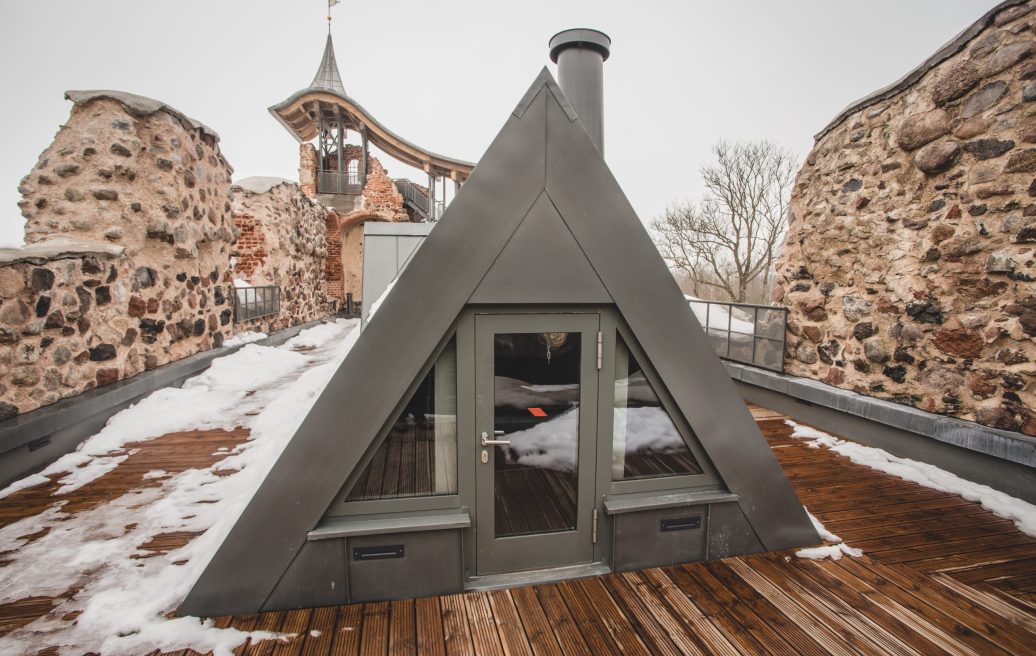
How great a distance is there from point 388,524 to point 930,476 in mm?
4476

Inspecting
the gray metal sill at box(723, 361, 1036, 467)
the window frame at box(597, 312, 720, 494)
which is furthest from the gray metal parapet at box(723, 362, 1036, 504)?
the window frame at box(597, 312, 720, 494)

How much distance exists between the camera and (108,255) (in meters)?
4.43

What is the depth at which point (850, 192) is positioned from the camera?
4848mm

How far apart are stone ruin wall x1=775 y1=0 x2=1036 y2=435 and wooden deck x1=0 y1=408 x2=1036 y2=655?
1528 millimetres

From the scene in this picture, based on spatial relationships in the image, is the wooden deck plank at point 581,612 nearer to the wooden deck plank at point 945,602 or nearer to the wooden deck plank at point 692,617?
the wooden deck plank at point 692,617

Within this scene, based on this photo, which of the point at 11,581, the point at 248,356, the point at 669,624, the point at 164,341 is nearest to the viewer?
the point at 669,624

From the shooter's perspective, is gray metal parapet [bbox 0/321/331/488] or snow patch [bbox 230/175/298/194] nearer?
gray metal parapet [bbox 0/321/331/488]

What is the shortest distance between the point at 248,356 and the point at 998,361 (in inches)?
344

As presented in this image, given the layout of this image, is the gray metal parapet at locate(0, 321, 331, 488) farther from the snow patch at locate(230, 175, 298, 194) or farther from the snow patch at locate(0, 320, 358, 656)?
the snow patch at locate(230, 175, 298, 194)

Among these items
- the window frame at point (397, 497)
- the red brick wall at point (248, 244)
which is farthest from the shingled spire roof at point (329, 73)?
the window frame at point (397, 497)

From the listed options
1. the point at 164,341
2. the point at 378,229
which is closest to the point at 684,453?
the point at 378,229

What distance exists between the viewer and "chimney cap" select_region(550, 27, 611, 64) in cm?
361

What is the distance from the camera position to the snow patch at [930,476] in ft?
10.2

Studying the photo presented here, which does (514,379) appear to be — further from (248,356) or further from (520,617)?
(248,356)
